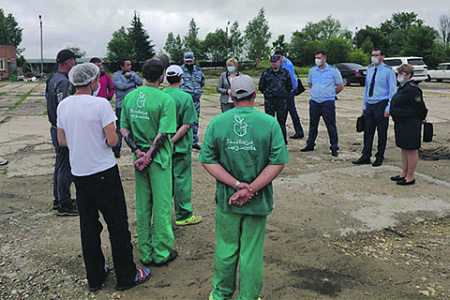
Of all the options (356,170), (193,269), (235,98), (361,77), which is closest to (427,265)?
(193,269)

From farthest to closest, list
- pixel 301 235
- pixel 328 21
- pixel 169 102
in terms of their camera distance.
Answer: pixel 328 21 → pixel 301 235 → pixel 169 102

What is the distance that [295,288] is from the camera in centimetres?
314

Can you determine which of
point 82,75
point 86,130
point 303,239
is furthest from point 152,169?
point 303,239

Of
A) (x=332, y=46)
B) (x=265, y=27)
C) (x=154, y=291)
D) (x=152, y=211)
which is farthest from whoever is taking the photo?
(x=265, y=27)

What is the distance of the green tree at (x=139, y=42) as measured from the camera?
224 feet

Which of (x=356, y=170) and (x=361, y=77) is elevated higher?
(x=361, y=77)

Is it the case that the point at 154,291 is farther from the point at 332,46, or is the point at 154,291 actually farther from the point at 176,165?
the point at 332,46

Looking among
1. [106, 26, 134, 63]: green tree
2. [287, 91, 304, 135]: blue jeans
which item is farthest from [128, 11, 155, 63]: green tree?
[287, 91, 304, 135]: blue jeans

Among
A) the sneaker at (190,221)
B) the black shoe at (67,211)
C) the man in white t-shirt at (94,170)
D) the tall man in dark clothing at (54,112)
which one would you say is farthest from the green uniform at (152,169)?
the black shoe at (67,211)

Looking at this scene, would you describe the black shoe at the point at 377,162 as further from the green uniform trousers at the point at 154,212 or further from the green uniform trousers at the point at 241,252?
the green uniform trousers at the point at 241,252

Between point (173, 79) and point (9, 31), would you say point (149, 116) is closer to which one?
point (173, 79)

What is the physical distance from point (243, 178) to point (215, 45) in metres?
75.7

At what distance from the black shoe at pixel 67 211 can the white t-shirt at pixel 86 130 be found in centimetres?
186

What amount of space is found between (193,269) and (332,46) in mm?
54606
